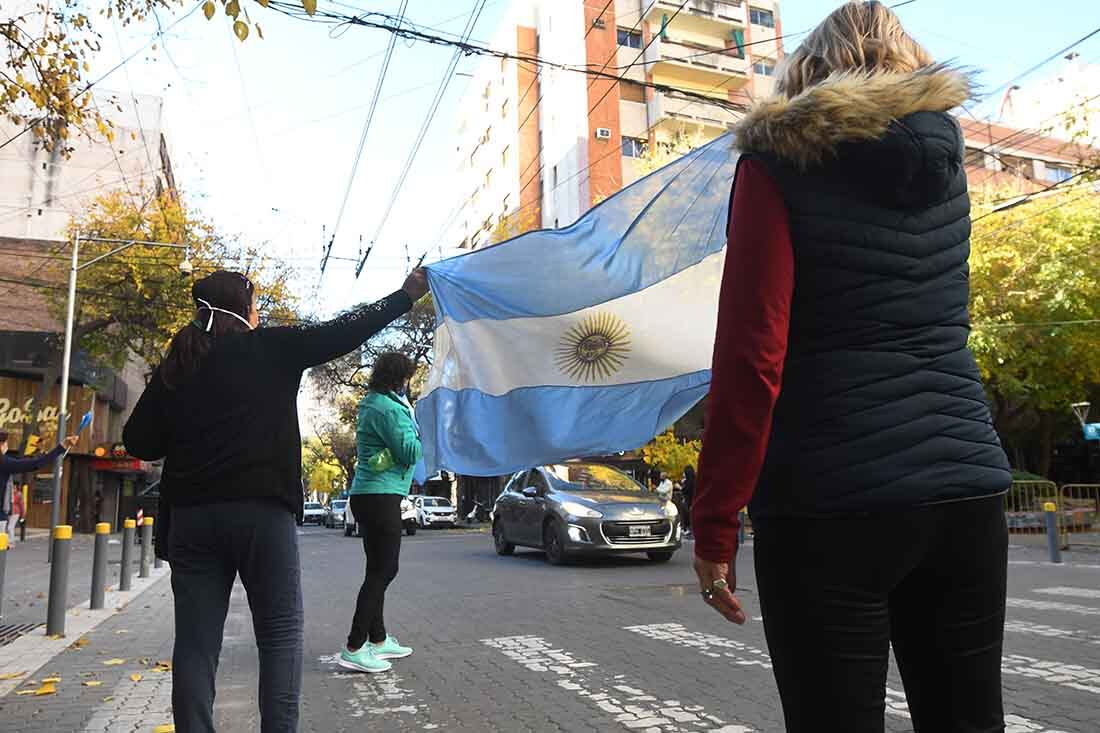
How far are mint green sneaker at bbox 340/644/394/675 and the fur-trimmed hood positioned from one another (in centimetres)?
467

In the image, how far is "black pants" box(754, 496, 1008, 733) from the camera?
5.30ft

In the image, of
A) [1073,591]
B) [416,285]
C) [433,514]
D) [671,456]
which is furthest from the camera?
[433,514]

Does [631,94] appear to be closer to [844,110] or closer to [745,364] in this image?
[844,110]

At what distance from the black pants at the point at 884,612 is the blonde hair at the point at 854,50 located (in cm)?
94

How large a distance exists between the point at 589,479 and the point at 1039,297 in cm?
1616

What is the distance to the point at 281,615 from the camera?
3.18m

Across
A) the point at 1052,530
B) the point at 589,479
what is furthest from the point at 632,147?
the point at 1052,530

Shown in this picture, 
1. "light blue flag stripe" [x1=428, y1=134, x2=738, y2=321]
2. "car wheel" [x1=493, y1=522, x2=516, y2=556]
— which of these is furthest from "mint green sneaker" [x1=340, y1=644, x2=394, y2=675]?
"car wheel" [x1=493, y1=522, x2=516, y2=556]

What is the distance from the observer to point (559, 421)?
424cm

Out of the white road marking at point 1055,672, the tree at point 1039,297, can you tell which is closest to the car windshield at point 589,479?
the white road marking at point 1055,672

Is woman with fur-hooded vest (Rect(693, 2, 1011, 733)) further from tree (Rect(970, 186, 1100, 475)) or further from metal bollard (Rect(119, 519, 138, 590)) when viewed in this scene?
tree (Rect(970, 186, 1100, 475))

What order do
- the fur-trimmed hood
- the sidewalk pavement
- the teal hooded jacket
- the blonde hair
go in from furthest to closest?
the sidewalk pavement < the teal hooded jacket < the blonde hair < the fur-trimmed hood

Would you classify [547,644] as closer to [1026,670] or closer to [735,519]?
[1026,670]

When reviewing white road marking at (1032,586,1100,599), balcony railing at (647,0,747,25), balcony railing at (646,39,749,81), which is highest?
balcony railing at (647,0,747,25)
